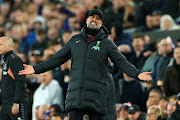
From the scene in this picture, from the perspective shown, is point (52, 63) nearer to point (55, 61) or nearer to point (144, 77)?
point (55, 61)

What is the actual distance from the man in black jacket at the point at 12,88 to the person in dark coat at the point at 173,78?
4217 millimetres

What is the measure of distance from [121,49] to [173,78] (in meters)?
2.11

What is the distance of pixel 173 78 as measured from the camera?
12.5m

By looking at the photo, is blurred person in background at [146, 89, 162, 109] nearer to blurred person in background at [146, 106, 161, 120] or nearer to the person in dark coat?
the person in dark coat

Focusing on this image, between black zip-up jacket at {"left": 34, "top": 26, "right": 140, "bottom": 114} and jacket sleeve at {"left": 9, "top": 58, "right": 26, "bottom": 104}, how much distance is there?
1079 millimetres

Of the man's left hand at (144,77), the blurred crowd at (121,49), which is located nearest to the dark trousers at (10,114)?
the blurred crowd at (121,49)

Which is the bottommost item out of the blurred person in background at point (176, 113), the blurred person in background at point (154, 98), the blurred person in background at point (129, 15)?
the blurred person in background at point (176, 113)

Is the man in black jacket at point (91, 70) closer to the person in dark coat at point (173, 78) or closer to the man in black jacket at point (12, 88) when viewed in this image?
the man in black jacket at point (12, 88)

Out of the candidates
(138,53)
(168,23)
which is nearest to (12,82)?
(138,53)

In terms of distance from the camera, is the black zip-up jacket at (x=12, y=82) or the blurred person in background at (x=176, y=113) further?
the blurred person in background at (x=176, y=113)

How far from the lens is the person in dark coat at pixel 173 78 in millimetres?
12492

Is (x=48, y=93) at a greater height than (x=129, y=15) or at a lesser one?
lesser

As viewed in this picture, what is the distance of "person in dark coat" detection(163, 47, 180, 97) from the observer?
41.0 ft

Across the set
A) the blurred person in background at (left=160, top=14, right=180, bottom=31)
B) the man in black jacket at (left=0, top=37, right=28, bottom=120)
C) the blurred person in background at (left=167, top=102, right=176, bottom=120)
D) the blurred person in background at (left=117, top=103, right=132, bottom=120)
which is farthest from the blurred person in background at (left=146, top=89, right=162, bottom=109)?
the man in black jacket at (left=0, top=37, right=28, bottom=120)
